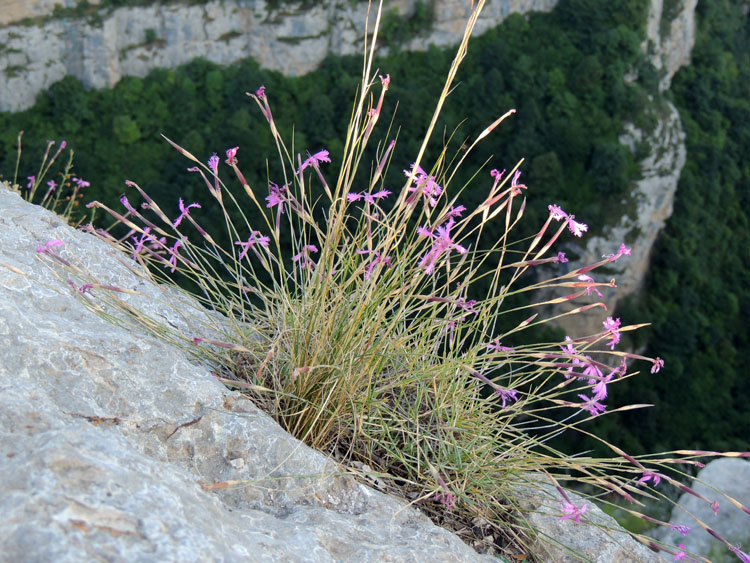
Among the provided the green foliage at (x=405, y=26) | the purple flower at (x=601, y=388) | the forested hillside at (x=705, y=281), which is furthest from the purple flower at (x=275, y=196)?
the green foliage at (x=405, y=26)

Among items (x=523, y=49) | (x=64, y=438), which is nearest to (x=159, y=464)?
Answer: (x=64, y=438)

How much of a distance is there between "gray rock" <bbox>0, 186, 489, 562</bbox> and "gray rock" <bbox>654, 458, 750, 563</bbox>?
8.86 feet

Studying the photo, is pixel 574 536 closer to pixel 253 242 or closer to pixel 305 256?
pixel 305 256

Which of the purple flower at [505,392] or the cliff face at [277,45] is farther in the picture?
the cliff face at [277,45]

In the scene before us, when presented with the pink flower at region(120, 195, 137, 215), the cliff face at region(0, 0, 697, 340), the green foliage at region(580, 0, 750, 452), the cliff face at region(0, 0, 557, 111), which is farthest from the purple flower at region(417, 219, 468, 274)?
the cliff face at region(0, 0, 557, 111)

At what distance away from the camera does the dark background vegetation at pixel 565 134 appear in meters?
25.3

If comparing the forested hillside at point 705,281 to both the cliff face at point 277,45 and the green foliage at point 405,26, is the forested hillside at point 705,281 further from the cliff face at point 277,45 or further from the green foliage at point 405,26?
the green foliage at point 405,26

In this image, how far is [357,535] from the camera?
1.18m

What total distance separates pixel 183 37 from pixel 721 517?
28634 mm

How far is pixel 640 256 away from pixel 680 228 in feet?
7.76

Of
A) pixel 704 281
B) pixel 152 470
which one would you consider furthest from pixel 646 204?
pixel 152 470

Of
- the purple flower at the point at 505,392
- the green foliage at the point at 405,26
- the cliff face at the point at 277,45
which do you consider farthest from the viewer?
the green foliage at the point at 405,26

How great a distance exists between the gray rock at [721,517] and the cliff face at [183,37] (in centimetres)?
2606

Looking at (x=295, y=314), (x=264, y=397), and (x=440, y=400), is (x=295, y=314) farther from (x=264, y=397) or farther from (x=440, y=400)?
(x=440, y=400)
